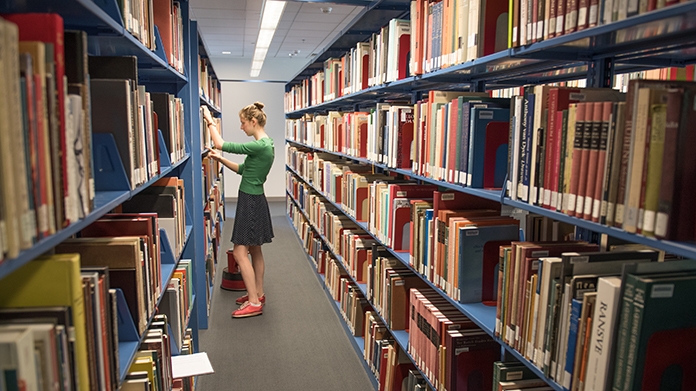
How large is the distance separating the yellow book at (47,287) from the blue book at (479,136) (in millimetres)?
1359

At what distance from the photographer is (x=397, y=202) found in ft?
8.98

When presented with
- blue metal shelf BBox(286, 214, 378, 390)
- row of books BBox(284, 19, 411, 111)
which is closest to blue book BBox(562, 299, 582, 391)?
row of books BBox(284, 19, 411, 111)

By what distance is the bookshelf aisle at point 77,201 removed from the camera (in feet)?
2.70

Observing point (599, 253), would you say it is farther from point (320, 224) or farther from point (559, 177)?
point (320, 224)

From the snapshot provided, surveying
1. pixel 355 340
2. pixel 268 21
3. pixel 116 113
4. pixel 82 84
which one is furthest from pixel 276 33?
pixel 82 84

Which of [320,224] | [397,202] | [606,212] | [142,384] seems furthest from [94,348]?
[320,224]

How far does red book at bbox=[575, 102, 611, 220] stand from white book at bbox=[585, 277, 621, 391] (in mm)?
181

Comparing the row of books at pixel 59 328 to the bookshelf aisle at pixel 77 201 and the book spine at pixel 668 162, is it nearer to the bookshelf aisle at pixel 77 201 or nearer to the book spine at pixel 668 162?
the bookshelf aisle at pixel 77 201

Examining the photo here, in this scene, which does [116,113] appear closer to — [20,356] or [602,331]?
[20,356]

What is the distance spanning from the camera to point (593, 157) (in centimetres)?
127

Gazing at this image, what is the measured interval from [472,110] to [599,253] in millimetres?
696

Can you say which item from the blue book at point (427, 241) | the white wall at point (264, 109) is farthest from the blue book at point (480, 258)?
the white wall at point (264, 109)

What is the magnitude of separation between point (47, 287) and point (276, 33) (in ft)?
24.6

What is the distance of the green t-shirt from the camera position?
411 centimetres
